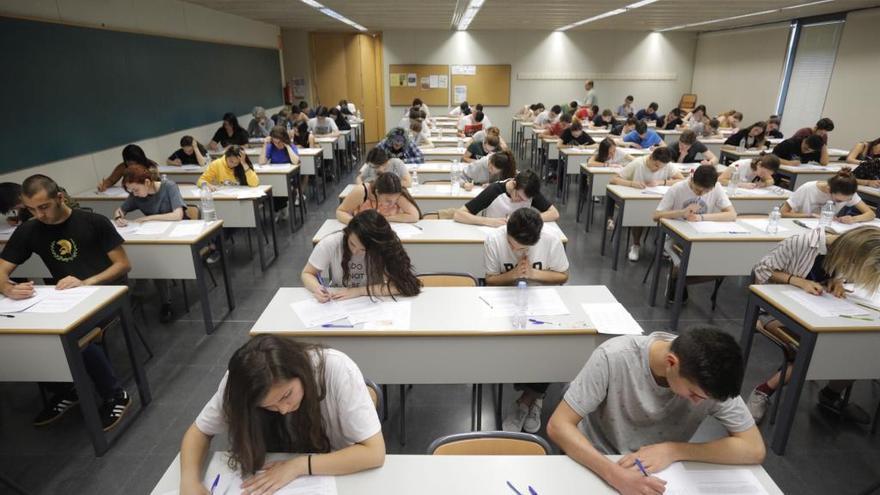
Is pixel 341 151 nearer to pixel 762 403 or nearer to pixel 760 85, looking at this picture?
pixel 762 403

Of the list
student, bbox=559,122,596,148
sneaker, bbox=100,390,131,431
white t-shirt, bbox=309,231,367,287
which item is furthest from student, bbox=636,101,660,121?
sneaker, bbox=100,390,131,431

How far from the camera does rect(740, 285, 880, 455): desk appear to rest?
100.0 inches

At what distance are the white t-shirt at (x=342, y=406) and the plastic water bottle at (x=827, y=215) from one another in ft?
14.3

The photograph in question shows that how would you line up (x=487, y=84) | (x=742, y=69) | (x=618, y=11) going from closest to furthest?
(x=618, y=11) → (x=742, y=69) → (x=487, y=84)

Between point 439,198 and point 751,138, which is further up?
point 751,138

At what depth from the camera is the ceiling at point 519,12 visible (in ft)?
26.3

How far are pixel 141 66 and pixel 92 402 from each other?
5981 millimetres

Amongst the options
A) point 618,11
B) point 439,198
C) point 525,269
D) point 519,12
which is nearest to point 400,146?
Answer: point 439,198

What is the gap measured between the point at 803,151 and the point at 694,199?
3.91 meters

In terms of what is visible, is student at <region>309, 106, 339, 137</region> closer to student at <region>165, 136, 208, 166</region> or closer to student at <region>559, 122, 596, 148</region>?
student at <region>165, 136, 208, 166</region>

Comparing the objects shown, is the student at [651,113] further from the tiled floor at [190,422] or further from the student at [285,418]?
the student at [285,418]

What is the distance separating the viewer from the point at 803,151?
696cm

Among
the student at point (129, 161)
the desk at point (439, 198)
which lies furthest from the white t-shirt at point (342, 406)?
the student at point (129, 161)

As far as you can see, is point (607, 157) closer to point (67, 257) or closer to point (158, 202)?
point (158, 202)
